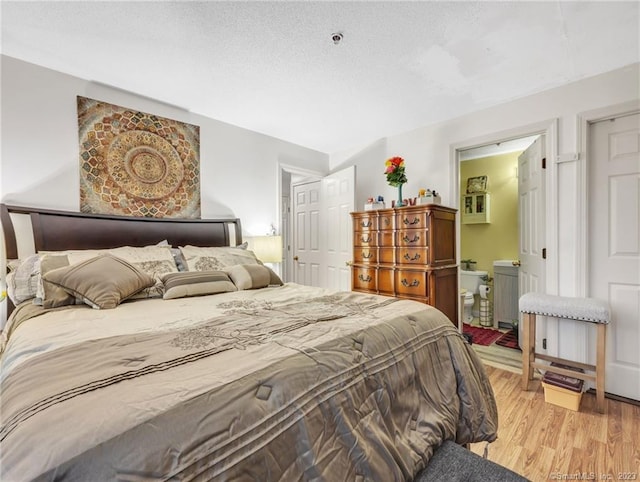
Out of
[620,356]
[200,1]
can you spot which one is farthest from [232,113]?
[620,356]

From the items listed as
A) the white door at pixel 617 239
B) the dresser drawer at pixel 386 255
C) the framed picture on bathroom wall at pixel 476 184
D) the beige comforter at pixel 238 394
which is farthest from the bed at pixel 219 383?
the framed picture on bathroom wall at pixel 476 184

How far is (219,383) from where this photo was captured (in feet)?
2.52

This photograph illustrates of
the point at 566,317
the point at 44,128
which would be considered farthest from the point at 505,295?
the point at 44,128

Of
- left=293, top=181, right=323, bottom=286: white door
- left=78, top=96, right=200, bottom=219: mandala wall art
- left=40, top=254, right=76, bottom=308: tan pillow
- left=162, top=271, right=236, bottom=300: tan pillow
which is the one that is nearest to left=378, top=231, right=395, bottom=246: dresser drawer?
left=293, top=181, right=323, bottom=286: white door

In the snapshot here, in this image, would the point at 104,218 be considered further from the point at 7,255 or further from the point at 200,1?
the point at 200,1

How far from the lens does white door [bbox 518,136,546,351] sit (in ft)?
8.87

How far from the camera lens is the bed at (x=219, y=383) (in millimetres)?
604

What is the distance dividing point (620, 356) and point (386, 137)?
2.99 m

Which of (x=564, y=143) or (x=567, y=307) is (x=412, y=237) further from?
(x=564, y=143)

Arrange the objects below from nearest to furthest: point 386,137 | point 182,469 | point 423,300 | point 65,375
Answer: point 182,469 → point 65,375 → point 423,300 → point 386,137

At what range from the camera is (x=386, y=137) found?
3781mm

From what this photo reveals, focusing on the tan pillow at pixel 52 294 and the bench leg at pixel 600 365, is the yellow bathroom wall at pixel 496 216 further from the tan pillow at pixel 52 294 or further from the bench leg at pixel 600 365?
the tan pillow at pixel 52 294

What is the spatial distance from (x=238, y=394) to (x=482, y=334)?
152 inches

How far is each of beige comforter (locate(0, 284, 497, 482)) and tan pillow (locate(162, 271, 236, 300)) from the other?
350mm
